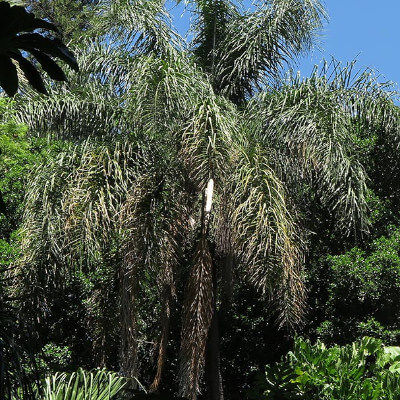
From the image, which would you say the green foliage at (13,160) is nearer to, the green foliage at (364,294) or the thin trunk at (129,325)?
the thin trunk at (129,325)

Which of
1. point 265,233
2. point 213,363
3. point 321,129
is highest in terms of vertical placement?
point 321,129

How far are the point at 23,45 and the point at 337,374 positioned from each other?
20.4 ft

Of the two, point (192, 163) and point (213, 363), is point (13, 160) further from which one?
point (192, 163)

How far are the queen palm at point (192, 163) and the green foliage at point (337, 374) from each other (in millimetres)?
617

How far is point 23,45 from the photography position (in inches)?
76.2

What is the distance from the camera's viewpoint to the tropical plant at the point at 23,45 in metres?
1.83

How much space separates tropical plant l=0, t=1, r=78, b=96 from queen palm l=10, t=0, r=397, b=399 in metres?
5.71

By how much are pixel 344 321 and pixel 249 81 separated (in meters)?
3.80

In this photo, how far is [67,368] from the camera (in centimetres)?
1163

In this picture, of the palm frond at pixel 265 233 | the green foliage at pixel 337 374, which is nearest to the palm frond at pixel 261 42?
the palm frond at pixel 265 233

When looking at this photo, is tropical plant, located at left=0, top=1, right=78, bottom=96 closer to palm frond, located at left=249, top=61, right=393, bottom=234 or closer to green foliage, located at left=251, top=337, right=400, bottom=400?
green foliage, located at left=251, top=337, right=400, bottom=400

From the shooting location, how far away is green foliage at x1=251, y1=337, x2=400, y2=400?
23.4ft

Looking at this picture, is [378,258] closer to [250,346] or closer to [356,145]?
[356,145]

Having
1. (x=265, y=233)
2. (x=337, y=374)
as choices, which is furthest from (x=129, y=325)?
(x=337, y=374)
